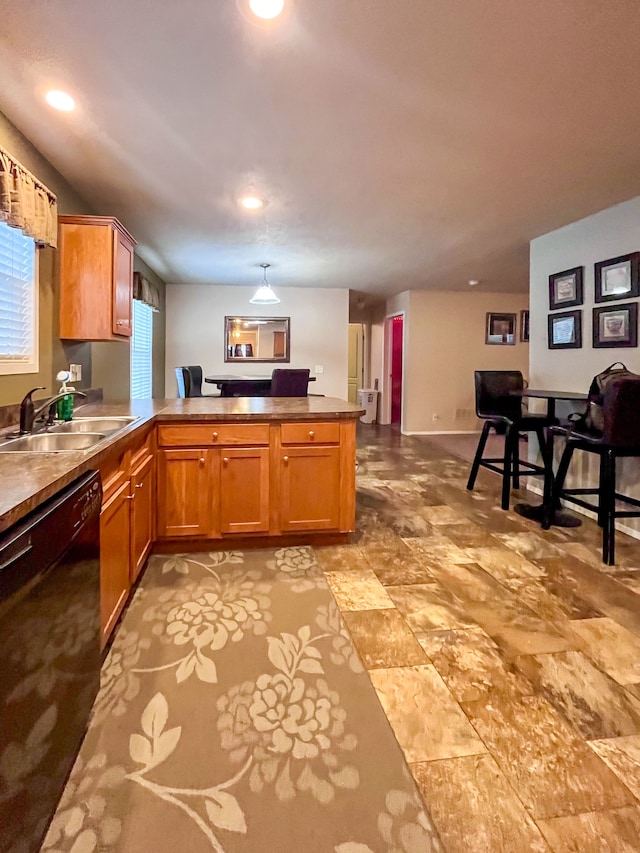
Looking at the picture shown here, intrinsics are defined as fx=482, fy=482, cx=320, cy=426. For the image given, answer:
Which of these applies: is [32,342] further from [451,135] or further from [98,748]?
[451,135]

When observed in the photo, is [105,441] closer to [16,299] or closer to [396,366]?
[16,299]

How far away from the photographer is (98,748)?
144 cm

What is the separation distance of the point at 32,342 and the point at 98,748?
208 cm

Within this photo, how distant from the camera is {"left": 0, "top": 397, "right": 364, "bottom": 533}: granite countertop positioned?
1.11 m

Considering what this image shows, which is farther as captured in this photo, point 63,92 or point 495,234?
point 495,234

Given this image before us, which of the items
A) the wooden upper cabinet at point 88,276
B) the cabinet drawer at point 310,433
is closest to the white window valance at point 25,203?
the wooden upper cabinet at point 88,276

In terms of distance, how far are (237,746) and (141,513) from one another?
4.30ft

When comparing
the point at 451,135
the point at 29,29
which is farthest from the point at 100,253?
the point at 451,135

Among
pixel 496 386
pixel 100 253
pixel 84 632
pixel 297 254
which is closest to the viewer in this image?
pixel 84 632

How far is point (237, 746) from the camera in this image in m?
1.46

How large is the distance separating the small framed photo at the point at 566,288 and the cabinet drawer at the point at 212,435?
283 cm

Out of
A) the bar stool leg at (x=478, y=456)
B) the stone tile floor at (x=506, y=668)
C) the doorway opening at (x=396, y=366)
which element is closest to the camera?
the stone tile floor at (x=506, y=668)

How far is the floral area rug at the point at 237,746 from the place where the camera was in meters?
1.19

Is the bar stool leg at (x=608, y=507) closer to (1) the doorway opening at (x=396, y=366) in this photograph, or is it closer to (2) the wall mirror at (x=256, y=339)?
(2) the wall mirror at (x=256, y=339)
